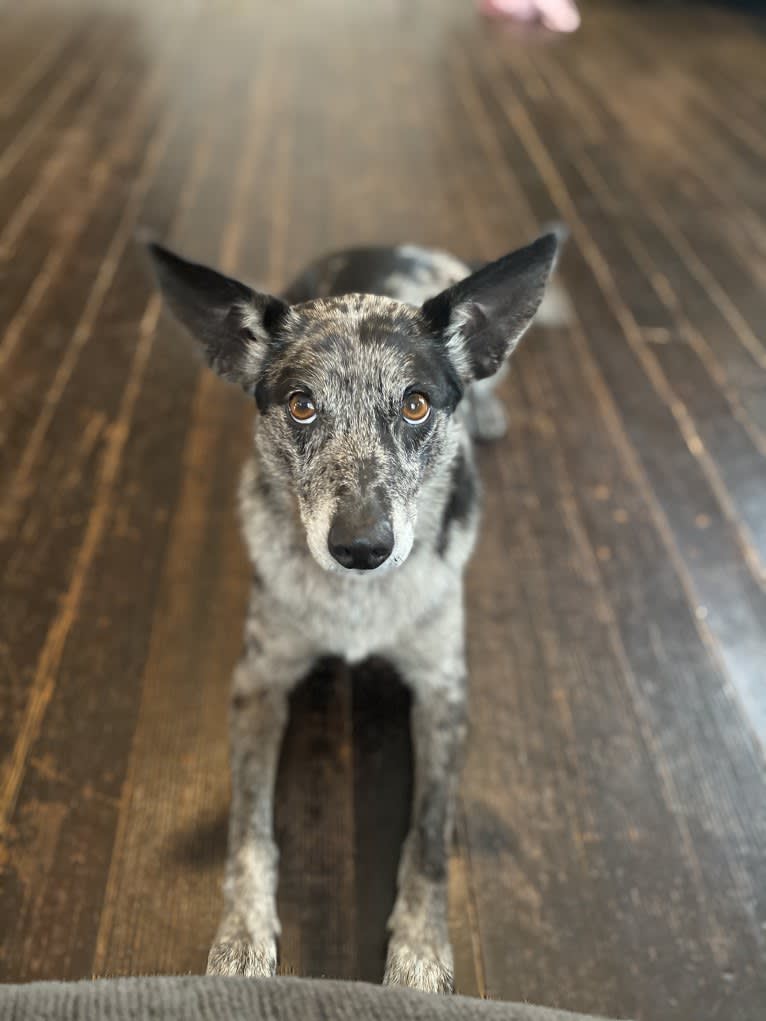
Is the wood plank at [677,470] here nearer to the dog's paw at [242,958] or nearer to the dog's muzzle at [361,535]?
the dog's muzzle at [361,535]

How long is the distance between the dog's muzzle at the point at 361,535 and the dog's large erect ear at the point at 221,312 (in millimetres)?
425

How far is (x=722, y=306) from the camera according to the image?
3.48 metres

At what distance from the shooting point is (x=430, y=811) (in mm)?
1686

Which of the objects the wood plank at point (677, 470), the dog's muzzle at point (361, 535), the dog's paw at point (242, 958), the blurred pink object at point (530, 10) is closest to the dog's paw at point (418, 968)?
the dog's paw at point (242, 958)

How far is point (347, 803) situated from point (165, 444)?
1.32 meters

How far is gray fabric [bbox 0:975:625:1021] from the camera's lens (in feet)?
3.91

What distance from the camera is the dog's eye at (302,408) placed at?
161cm

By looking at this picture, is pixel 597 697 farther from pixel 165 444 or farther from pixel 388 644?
pixel 165 444

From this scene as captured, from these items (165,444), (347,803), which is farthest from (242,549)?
(347,803)

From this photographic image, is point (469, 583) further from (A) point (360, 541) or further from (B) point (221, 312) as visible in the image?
(B) point (221, 312)

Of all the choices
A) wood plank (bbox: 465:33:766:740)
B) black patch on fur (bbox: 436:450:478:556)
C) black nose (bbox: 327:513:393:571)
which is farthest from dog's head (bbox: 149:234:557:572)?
wood plank (bbox: 465:33:766:740)

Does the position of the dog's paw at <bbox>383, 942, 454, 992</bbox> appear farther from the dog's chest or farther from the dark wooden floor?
the dog's chest

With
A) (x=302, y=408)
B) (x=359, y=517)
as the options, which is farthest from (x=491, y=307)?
(x=359, y=517)

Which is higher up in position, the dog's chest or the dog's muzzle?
the dog's muzzle
